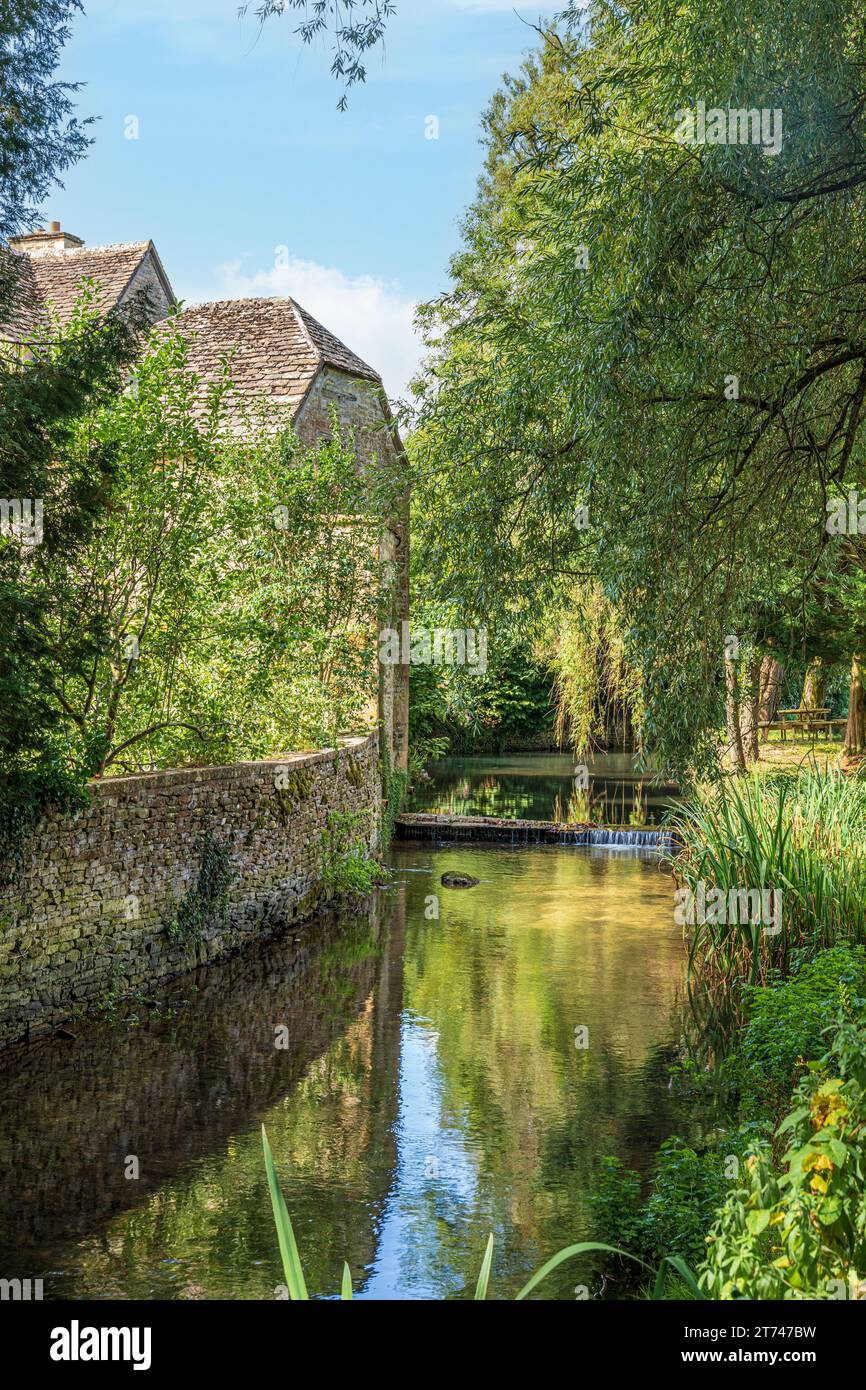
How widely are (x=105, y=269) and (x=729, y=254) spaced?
17373 mm

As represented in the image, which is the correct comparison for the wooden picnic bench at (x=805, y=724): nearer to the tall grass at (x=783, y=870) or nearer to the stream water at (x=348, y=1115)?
the stream water at (x=348, y=1115)

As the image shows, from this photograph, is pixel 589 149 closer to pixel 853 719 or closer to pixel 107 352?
pixel 107 352

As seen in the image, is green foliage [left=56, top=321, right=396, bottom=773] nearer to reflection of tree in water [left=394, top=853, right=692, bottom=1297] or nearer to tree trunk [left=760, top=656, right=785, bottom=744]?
reflection of tree in water [left=394, top=853, right=692, bottom=1297]

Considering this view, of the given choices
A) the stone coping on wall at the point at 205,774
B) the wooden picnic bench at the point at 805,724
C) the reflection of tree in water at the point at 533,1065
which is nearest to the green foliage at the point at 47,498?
the stone coping on wall at the point at 205,774

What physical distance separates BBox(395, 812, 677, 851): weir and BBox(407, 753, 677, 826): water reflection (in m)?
1.30

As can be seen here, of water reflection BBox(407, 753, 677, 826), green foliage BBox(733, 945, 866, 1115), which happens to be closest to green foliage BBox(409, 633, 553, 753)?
water reflection BBox(407, 753, 677, 826)

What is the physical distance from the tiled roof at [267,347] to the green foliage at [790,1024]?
1343cm

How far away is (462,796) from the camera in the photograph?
90.1ft

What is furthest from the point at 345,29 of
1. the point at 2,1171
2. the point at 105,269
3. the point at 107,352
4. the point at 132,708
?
the point at 105,269

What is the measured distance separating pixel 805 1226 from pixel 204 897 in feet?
28.0

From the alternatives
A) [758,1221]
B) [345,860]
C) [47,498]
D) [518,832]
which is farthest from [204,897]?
[518,832]

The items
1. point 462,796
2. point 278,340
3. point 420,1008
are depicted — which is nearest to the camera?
point 420,1008

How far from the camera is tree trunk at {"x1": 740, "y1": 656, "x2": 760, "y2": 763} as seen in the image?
21.0m
